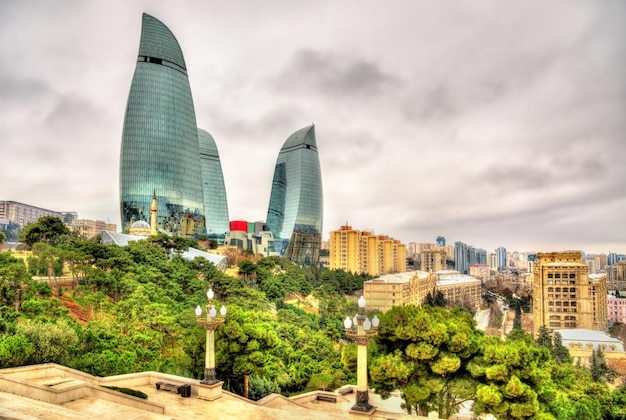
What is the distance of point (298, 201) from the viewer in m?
90.9

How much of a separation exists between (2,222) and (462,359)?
356 feet

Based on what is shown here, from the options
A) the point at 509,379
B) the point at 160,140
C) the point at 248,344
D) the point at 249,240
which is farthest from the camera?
the point at 249,240

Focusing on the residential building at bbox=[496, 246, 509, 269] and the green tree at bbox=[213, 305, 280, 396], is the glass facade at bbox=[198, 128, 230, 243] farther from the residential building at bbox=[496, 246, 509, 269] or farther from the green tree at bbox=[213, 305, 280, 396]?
the residential building at bbox=[496, 246, 509, 269]

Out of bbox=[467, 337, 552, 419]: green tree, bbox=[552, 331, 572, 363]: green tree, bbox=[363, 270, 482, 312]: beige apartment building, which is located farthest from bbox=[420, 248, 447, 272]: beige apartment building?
bbox=[467, 337, 552, 419]: green tree

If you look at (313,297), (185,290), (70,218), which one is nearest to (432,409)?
(185,290)

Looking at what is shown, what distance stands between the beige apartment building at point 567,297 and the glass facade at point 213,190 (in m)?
52.3

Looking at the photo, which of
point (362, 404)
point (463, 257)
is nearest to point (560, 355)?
point (362, 404)

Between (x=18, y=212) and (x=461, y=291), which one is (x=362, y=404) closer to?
(x=461, y=291)

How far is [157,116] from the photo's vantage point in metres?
61.2

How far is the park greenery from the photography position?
12.1 m

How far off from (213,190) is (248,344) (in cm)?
7212

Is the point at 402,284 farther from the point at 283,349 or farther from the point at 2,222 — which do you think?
the point at 2,222

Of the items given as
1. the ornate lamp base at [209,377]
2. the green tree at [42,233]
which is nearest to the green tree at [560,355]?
the ornate lamp base at [209,377]

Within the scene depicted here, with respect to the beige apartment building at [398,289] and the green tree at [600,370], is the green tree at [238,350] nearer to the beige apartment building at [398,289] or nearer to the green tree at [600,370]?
the green tree at [600,370]
